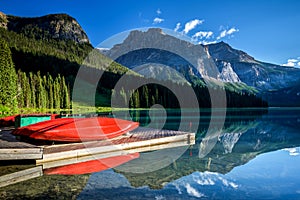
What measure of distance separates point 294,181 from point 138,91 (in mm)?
104497

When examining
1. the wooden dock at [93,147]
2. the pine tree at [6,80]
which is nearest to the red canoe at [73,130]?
the wooden dock at [93,147]

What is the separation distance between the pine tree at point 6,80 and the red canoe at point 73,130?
124ft

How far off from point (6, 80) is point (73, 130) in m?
42.4

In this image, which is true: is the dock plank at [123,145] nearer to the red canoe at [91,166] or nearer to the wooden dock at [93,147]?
the wooden dock at [93,147]

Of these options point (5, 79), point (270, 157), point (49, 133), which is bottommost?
point (270, 157)

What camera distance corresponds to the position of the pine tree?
161 ft

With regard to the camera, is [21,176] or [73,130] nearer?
[21,176]

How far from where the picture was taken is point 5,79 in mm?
50469

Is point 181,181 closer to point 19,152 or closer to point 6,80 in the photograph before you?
point 19,152

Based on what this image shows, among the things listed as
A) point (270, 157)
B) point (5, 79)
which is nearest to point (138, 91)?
point (5, 79)

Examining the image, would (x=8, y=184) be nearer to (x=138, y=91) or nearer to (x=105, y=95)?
(x=138, y=91)

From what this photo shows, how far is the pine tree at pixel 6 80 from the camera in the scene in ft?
161

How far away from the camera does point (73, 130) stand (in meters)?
15.9

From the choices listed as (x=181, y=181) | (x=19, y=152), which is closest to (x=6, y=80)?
(x=19, y=152)
